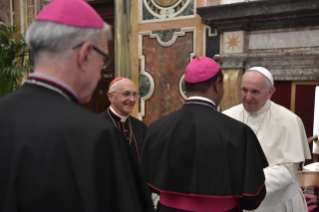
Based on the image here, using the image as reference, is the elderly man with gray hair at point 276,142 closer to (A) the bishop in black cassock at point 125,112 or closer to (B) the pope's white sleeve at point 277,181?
(B) the pope's white sleeve at point 277,181

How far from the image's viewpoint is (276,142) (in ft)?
8.90

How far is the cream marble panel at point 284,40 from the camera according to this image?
159 inches

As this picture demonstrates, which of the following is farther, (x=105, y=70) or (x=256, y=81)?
(x=105, y=70)

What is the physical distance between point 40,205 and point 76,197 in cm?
10

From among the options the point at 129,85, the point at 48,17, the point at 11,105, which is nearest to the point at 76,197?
the point at 11,105

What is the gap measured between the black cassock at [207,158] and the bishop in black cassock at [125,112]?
5.23 feet

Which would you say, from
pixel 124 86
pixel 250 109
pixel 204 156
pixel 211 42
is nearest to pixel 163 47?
pixel 211 42

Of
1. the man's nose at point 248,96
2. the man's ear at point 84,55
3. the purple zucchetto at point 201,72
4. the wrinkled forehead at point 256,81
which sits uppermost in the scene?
the man's ear at point 84,55

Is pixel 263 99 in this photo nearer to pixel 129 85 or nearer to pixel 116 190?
pixel 129 85

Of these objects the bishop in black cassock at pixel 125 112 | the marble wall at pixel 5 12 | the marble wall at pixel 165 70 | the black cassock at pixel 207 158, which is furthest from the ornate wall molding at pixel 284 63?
the marble wall at pixel 5 12

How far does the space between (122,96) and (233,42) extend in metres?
1.96

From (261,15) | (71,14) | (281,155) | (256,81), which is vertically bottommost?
(281,155)

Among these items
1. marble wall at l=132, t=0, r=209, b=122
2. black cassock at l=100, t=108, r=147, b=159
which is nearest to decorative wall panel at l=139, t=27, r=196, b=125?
marble wall at l=132, t=0, r=209, b=122

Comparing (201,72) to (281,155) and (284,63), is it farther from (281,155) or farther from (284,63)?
(284,63)
